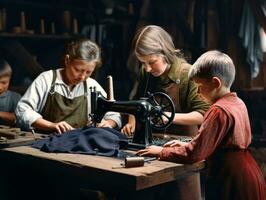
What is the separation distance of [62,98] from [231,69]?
1.58m

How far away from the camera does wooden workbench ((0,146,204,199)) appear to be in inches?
95.3

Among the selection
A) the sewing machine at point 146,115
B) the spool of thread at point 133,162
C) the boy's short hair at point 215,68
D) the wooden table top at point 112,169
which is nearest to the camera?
the wooden table top at point 112,169

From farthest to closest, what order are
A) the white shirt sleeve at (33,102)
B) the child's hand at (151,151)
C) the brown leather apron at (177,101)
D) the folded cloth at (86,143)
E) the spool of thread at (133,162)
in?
the white shirt sleeve at (33,102) → the brown leather apron at (177,101) → the folded cloth at (86,143) → the child's hand at (151,151) → the spool of thread at (133,162)

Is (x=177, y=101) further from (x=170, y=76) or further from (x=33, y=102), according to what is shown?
(x=33, y=102)

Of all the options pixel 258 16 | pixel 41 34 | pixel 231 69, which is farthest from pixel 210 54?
pixel 41 34

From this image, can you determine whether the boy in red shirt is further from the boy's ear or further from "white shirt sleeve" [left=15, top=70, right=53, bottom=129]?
"white shirt sleeve" [left=15, top=70, right=53, bottom=129]

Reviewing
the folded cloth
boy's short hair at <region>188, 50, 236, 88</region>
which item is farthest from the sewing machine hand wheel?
boy's short hair at <region>188, 50, 236, 88</region>

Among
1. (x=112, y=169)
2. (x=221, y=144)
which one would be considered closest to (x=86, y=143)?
(x=112, y=169)

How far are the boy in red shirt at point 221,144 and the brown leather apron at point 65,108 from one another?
131cm

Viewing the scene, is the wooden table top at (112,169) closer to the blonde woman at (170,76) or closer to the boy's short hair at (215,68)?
the boy's short hair at (215,68)

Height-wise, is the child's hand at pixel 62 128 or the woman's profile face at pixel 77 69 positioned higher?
the woman's profile face at pixel 77 69

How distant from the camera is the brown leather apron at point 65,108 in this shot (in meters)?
3.81

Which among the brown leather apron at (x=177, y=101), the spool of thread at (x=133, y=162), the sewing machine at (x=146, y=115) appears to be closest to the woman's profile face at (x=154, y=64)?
the brown leather apron at (x=177, y=101)

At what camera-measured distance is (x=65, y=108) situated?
3846mm
